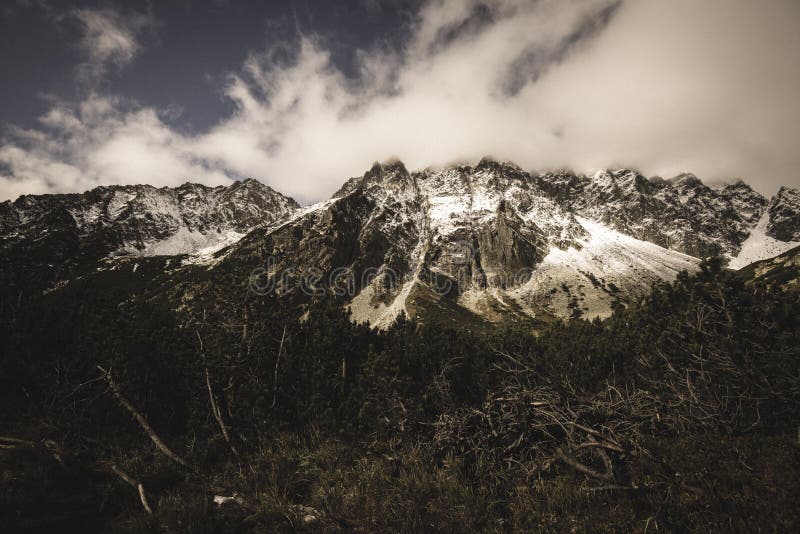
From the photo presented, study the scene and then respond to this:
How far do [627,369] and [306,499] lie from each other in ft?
68.5

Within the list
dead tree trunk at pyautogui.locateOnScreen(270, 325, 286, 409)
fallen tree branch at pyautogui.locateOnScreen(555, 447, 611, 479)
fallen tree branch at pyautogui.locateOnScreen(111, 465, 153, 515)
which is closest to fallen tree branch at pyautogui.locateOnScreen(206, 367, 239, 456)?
dead tree trunk at pyautogui.locateOnScreen(270, 325, 286, 409)

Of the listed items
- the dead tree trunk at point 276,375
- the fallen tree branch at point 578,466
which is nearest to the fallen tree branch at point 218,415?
the dead tree trunk at point 276,375

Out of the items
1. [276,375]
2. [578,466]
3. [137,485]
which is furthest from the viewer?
[276,375]

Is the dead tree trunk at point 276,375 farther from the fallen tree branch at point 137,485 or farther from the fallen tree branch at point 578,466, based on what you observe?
the fallen tree branch at point 578,466

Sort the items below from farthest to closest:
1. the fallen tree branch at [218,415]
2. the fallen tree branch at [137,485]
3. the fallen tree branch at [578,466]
A: the fallen tree branch at [218,415]
the fallen tree branch at [137,485]
the fallen tree branch at [578,466]

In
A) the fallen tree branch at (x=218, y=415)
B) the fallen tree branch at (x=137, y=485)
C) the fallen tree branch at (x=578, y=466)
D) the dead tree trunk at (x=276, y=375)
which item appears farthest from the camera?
the dead tree trunk at (x=276, y=375)

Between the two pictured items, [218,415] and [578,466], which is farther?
[218,415]

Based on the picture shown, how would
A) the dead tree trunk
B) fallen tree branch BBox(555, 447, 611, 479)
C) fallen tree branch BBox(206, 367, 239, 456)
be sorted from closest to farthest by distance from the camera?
fallen tree branch BBox(555, 447, 611, 479) → fallen tree branch BBox(206, 367, 239, 456) → the dead tree trunk

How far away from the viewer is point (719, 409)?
695 cm

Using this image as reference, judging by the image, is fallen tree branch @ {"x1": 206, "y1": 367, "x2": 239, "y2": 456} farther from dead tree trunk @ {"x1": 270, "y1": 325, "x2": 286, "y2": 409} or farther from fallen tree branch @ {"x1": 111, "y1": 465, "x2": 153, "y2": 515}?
fallen tree branch @ {"x1": 111, "y1": 465, "x2": 153, "y2": 515}

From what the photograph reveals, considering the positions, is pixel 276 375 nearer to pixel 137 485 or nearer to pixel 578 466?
pixel 137 485

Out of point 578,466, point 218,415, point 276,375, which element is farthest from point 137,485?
point 578,466

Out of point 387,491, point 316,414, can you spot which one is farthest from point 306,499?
point 316,414

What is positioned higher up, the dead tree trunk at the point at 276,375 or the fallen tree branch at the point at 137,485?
the dead tree trunk at the point at 276,375
